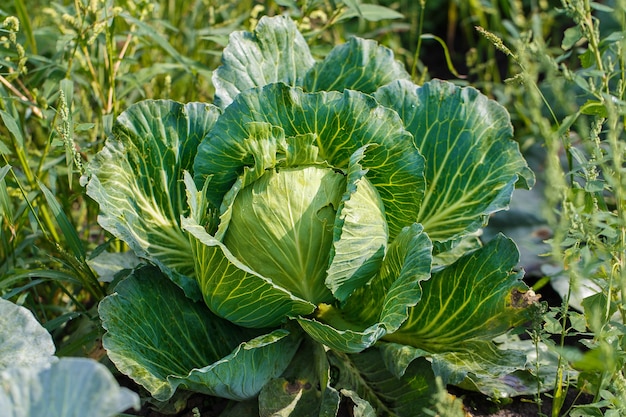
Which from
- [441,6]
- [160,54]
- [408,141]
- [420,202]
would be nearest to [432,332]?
[420,202]

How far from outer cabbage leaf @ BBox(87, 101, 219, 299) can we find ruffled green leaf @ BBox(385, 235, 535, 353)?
29.1 inches

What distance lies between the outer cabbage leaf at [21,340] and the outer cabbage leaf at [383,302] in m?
0.72

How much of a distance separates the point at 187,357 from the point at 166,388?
0.23m

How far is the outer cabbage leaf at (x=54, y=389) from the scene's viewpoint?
4.81ft

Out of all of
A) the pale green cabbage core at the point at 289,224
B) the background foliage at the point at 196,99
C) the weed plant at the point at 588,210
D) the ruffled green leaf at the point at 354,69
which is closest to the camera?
the weed plant at the point at 588,210

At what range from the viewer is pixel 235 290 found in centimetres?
229

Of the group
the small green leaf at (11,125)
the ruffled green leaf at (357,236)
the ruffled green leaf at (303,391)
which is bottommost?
the ruffled green leaf at (303,391)

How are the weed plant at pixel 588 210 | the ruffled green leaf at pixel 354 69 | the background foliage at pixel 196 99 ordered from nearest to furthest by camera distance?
the weed plant at pixel 588 210, the background foliage at pixel 196 99, the ruffled green leaf at pixel 354 69

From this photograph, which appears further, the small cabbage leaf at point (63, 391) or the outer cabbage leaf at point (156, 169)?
the outer cabbage leaf at point (156, 169)

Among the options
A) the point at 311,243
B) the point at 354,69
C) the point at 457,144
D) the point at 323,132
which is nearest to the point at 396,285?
the point at 311,243

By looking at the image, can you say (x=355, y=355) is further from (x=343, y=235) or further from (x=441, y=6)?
(x=441, y=6)

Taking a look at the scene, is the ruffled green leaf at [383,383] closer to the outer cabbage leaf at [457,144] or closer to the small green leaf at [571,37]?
the outer cabbage leaf at [457,144]

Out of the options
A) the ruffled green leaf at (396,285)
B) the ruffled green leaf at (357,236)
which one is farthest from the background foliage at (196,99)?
the ruffled green leaf at (357,236)

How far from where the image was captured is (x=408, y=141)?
2434 mm
